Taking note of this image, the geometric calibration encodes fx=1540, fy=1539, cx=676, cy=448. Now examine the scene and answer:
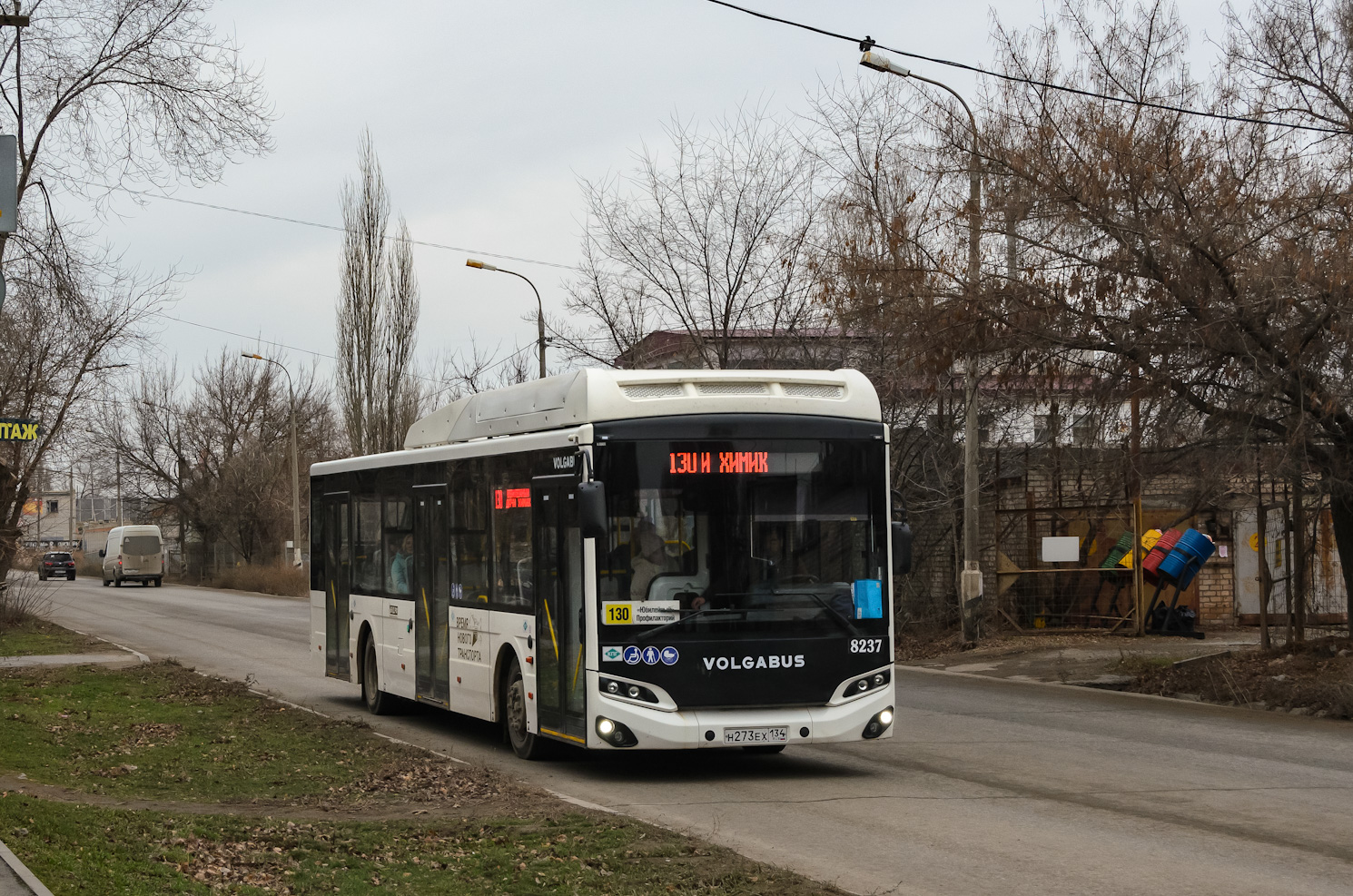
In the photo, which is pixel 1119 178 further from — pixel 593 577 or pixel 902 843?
pixel 902 843

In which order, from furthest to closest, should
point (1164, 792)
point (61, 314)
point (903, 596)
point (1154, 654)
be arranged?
point (903, 596), point (61, 314), point (1154, 654), point (1164, 792)

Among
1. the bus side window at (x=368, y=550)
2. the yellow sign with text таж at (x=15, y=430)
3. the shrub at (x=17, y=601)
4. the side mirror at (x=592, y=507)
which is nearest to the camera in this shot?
the side mirror at (x=592, y=507)

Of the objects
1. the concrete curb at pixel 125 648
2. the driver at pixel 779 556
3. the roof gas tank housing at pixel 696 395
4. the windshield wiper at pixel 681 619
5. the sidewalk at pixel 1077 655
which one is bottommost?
the sidewalk at pixel 1077 655

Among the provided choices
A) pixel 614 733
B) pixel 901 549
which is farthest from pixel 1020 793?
pixel 614 733

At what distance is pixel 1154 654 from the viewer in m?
21.1

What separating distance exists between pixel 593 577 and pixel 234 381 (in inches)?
2650

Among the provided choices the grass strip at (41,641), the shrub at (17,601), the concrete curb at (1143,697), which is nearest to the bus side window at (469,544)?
the concrete curb at (1143,697)

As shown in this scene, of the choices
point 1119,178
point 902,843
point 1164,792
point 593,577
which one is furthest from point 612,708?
point 1119,178

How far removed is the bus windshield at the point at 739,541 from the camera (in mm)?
11242

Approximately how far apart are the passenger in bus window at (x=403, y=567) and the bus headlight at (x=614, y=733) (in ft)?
15.3

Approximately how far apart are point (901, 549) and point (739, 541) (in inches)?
51.8

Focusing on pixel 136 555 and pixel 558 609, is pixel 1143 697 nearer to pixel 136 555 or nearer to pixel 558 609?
pixel 558 609

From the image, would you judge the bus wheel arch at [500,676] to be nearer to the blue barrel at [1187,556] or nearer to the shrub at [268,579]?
the blue barrel at [1187,556]

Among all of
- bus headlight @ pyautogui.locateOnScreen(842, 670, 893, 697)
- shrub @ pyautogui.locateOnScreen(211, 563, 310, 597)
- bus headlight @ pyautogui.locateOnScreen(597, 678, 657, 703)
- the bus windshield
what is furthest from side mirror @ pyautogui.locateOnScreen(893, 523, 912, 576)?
shrub @ pyautogui.locateOnScreen(211, 563, 310, 597)
